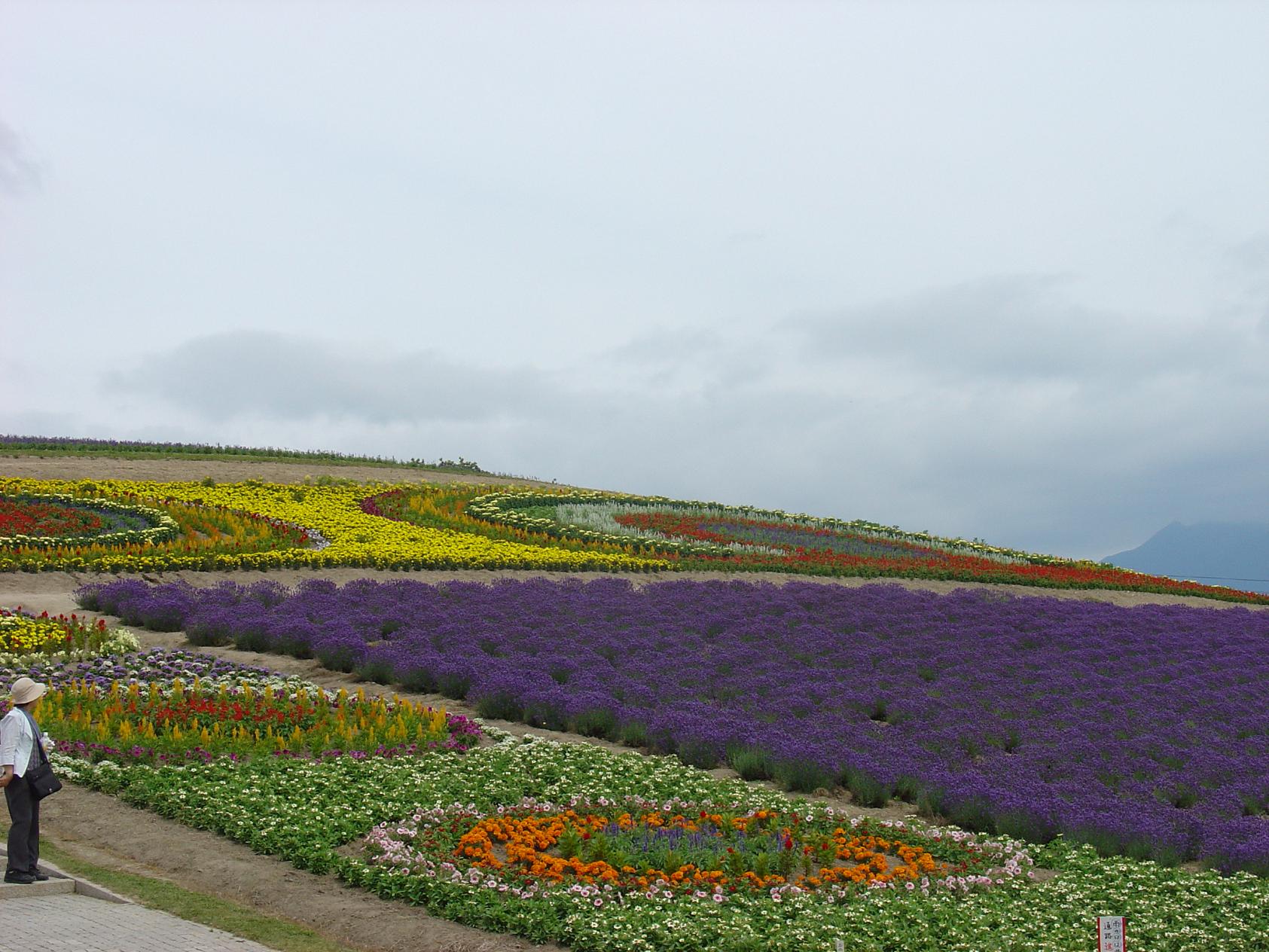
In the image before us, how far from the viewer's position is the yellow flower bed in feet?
77.2

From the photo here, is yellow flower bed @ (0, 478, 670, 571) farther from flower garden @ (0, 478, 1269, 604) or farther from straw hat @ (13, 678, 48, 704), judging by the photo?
straw hat @ (13, 678, 48, 704)

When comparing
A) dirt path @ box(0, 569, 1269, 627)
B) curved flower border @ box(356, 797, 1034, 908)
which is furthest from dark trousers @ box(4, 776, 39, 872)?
dirt path @ box(0, 569, 1269, 627)

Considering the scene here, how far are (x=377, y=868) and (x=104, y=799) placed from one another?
11.7 ft

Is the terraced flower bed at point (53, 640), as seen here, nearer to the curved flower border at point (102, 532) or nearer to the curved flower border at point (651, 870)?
the curved flower border at point (102, 532)

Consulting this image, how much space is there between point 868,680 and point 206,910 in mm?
10170

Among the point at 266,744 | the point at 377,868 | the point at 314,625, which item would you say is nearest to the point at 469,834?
the point at 377,868

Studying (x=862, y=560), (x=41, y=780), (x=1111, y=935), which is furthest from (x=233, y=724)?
(x=862, y=560)

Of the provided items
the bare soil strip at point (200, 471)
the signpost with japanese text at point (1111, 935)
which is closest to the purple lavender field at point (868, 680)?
the signpost with japanese text at point (1111, 935)

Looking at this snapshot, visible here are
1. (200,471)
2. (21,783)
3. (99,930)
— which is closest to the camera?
(99,930)

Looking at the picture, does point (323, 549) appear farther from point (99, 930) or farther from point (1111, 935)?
point (1111, 935)

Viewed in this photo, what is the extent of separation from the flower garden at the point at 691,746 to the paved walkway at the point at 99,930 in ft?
4.82

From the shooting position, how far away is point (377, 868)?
9.61m

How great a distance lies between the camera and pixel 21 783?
376 inches

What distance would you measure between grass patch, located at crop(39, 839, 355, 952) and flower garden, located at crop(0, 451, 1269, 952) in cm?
85
